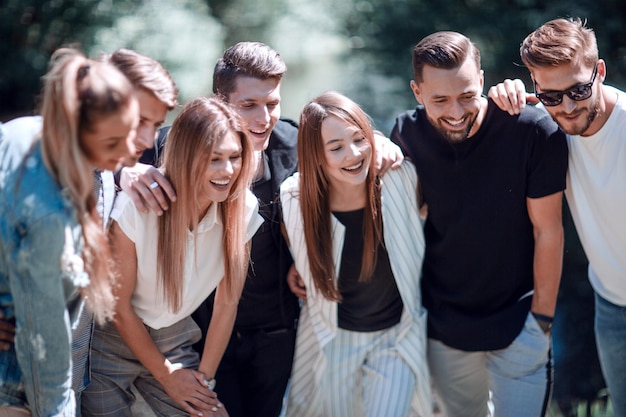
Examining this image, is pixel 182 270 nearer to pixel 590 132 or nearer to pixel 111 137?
pixel 111 137

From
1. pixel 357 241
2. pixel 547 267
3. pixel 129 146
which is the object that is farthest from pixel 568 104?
pixel 129 146

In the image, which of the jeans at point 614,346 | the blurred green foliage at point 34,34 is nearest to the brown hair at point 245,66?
the jeans at point 614,346

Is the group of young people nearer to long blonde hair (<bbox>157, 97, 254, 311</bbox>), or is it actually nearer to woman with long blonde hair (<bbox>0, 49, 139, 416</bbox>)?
long blonde hair (<bbox>157, 97, 254, 311</bbox>)

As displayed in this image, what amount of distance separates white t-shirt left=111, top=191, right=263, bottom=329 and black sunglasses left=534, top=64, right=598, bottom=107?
3.88 ft

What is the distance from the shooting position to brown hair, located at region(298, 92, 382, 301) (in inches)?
124

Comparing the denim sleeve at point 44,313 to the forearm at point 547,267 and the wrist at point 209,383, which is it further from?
the forearm at point 547,267

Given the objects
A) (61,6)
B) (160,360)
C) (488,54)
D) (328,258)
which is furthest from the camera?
(61,6)

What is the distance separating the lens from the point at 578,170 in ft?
10.2

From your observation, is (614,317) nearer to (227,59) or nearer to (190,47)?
(227,59)

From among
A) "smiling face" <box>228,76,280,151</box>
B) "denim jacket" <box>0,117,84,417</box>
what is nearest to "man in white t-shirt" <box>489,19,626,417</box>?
"smiling face" <box>228,76,280,151</box>

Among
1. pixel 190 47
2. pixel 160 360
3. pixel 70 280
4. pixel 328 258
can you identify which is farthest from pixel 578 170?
pixel 190 47

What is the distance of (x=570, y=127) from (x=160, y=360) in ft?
5.81

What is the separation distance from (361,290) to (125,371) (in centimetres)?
99

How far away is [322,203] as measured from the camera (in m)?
3.23
